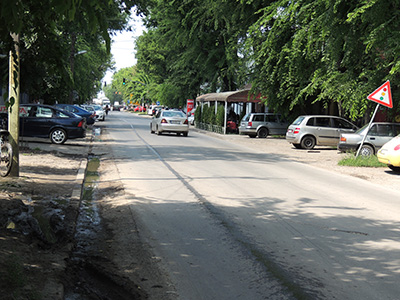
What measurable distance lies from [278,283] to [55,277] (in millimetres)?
2119

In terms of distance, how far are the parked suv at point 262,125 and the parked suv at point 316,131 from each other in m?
8.90

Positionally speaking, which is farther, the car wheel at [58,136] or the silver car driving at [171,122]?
the silver car driving at [171,122]

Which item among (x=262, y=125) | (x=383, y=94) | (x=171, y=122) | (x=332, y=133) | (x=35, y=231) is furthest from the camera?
(x=262, y=125)

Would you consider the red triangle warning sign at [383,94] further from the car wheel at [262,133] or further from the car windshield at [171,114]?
the car wheel at [262,133]

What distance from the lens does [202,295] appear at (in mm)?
4988

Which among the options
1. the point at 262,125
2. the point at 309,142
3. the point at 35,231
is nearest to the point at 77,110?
the point at 262,125

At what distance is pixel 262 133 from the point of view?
36.3 m

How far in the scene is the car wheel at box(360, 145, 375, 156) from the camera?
20.8 metres

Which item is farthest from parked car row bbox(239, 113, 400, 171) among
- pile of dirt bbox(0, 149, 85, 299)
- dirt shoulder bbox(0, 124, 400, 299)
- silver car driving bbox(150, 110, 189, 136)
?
pile of dirt bbox(0, 149, 85, 299)

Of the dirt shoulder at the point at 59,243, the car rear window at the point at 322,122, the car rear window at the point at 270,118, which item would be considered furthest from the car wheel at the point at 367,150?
the car rear window at the point at 270,118

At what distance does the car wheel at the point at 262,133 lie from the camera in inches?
1426

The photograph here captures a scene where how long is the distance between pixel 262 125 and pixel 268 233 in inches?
1141

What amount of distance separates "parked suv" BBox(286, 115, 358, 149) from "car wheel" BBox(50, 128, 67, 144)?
10.8 meters

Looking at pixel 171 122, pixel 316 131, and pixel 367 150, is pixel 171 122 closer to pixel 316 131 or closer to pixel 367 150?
pixel 316 131
